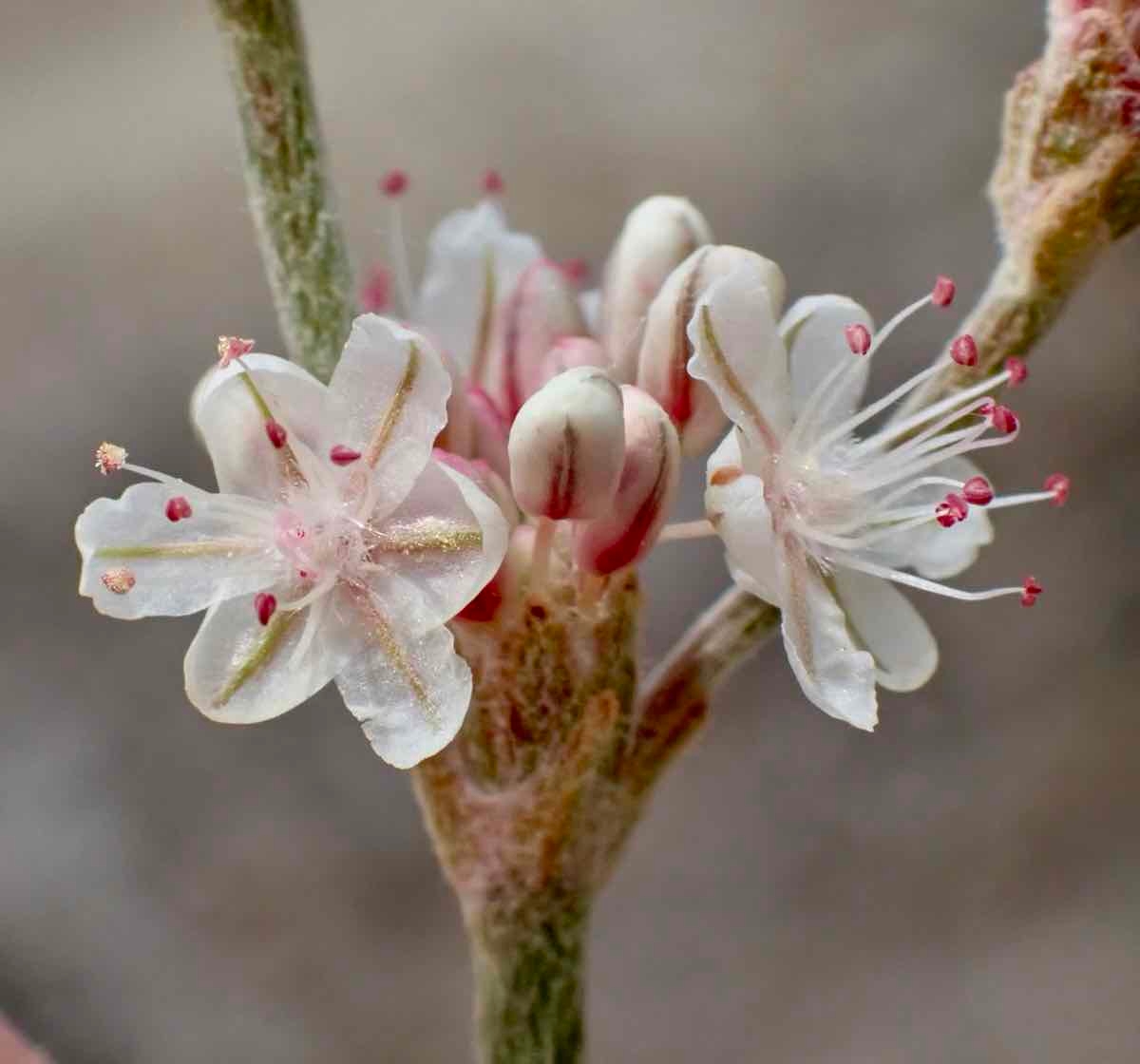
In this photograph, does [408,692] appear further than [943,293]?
No

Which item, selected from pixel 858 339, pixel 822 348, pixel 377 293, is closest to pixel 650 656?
pixel 377 293

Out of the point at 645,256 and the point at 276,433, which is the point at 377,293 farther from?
the point at 276,433

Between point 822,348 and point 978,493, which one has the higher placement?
point 822,348

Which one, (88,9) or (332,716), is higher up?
(88,9)

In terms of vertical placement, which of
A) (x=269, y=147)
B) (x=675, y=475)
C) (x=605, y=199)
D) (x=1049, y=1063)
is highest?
(x=269, y=147)

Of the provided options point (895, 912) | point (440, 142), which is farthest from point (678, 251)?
point (440, 142)

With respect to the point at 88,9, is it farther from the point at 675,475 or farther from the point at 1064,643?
the point at 675,475

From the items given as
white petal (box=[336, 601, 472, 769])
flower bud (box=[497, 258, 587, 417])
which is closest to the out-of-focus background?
flower bud (box=[497, 258, 587, 417])

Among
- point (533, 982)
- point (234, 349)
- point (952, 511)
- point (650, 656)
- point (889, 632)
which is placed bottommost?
point (650, 656)
